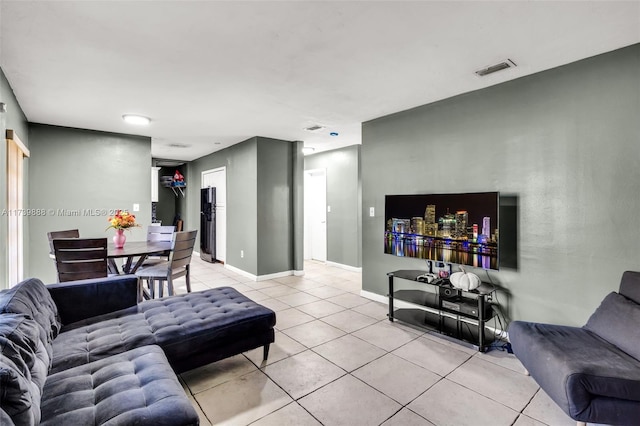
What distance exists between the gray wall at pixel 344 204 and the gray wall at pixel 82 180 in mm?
3291

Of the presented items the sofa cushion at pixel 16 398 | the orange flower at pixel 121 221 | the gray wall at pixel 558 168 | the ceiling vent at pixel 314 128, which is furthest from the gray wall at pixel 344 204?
the sofa cushion at pixel 16 398

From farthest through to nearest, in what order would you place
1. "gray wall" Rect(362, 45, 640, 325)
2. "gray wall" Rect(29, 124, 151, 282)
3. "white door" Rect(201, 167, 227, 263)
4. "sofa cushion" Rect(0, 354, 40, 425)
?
"white door" Rect(201, 167, 227, 263)
"gray wall" Rect(29, 124, 151, 282)
"gray wall" Rect(362, 45, 640, 325)
"sofa cushion" Rect(0, 354, 40, 425)

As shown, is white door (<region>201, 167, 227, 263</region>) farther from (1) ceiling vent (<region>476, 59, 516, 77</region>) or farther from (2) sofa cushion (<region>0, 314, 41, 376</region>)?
(1) ceiling vent (<region>476, 59, 516, 77</region>)

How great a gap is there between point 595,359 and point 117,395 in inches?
96.7

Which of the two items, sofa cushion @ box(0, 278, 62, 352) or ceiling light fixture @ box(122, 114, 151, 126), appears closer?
sofa cushion @ box(0, 278, 62, 352)

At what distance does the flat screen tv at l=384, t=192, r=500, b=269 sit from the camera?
273 centimetres

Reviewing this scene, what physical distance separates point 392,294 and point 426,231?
776mm

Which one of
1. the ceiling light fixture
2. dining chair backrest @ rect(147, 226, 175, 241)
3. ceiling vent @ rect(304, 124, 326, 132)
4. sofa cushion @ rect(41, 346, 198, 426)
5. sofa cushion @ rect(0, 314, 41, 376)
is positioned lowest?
sofa cushion @ rect(41, 346, 198, 426)

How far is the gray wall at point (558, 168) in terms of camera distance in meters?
2.26

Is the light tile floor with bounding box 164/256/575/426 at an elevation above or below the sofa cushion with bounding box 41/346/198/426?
below

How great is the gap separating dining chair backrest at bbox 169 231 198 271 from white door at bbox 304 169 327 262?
322cm

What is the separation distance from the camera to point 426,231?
3.19 m

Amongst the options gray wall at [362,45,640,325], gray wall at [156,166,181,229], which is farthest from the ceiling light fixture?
gray wall at [156,166,181,229]

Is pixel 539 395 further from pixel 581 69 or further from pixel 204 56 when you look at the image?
pixel 204 56
